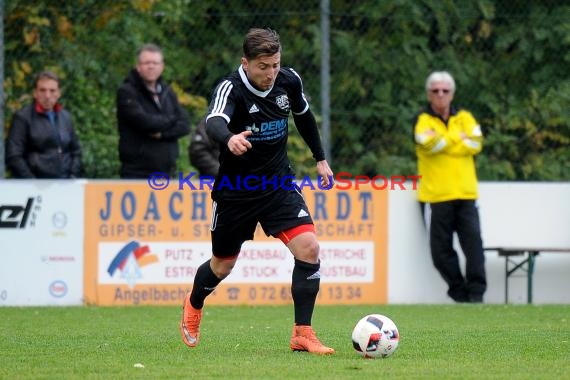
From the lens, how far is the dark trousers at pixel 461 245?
42.5ft

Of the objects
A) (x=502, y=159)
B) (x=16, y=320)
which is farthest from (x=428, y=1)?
(x=16, y=320)

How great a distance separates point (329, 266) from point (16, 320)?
3629 mm

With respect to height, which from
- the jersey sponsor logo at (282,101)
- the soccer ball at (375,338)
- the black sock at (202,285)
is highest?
the jersey sponsor logo at (282,101)

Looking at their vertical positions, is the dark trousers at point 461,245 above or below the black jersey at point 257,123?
below

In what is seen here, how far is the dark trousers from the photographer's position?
1295 cm

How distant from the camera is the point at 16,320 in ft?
34.7

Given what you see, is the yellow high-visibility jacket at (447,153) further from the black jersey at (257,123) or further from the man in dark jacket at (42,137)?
the black jersey at (257,123)

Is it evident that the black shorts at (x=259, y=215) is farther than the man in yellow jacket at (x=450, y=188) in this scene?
No

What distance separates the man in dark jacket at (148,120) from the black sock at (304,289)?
515 centimetres

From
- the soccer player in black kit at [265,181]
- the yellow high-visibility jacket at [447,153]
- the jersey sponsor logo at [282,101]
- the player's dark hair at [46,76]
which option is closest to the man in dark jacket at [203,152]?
the player's dark hair at [46,76]

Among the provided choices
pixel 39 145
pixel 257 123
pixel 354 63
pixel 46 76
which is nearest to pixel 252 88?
pixel 257 123

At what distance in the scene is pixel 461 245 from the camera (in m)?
13.0

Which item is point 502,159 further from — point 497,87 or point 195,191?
point 195,191
